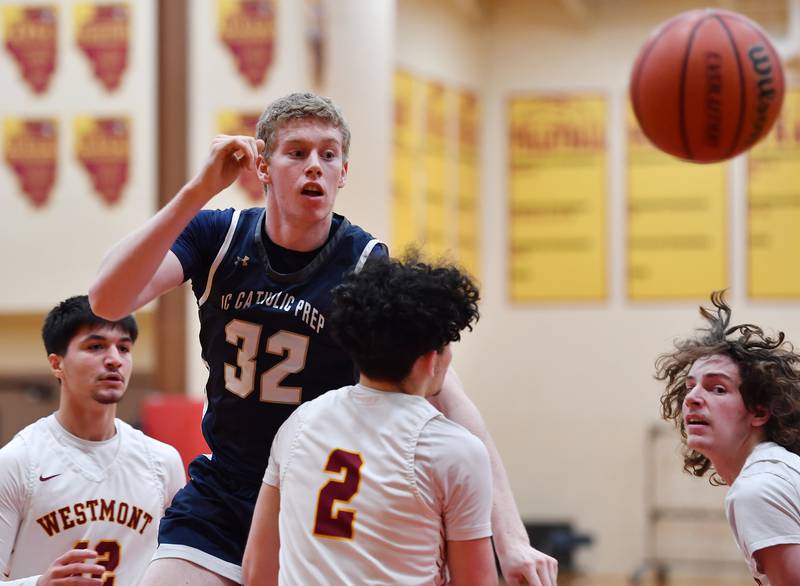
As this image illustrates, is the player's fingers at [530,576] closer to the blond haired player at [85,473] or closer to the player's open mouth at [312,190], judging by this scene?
the player's open mouth at [312,190]

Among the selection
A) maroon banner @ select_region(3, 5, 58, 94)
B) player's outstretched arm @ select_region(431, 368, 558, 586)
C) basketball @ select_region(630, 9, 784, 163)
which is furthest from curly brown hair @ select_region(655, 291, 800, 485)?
maroon banner @ select_region(3, 5, 58, 94)

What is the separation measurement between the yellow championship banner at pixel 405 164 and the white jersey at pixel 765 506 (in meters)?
6.90

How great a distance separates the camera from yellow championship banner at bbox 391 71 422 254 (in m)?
10.2

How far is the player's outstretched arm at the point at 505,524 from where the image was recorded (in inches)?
106

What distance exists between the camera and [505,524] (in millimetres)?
2787

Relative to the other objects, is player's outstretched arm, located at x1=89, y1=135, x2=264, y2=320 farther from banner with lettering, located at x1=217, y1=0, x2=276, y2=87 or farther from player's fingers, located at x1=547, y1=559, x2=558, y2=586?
banner with lettering, located at x1=217, y1=0, x2=276, y2=87

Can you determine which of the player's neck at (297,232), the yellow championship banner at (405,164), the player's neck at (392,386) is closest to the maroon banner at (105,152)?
the yellow championship banner at (405,164)

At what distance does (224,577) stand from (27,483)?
35.1 inches

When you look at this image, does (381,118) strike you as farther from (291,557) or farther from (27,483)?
(291,557)

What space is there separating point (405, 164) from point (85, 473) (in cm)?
693

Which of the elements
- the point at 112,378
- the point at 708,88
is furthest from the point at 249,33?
the point at 112,378

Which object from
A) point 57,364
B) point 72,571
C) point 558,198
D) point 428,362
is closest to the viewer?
point 428,362

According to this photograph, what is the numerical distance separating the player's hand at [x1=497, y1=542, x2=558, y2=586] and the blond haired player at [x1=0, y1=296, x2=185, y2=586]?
1.36m

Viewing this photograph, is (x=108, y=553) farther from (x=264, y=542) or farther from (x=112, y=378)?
(x=264, y=542)
